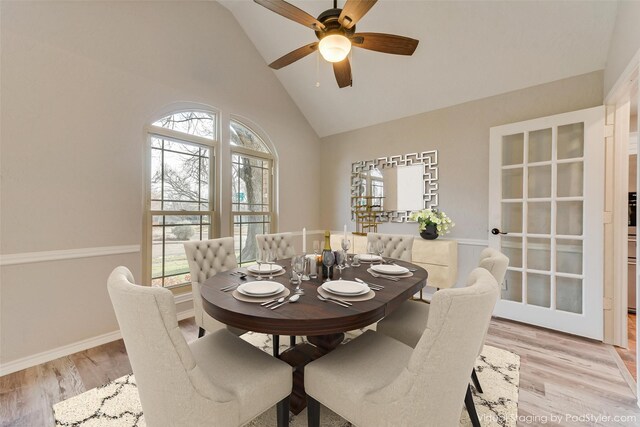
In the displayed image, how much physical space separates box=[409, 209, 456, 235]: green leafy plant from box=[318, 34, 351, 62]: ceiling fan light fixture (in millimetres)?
2210

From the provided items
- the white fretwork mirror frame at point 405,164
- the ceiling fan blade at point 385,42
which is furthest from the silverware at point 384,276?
the white fretwork mirror frame at point 405,164

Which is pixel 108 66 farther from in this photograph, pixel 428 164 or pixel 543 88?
pixel 543 88

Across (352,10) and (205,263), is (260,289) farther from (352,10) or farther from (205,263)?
(352,10)

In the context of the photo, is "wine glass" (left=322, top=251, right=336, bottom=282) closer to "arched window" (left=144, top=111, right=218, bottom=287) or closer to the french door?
"arched window" (left=144, top=111, right=218, bottom=287)

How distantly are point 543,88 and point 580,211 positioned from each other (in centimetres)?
136

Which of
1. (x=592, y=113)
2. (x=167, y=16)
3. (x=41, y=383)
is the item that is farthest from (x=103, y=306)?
(x=592, y=113)

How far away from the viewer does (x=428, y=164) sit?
3.69 m

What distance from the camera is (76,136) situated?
2.33m

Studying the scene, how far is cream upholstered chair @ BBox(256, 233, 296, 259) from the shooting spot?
2.69 meters

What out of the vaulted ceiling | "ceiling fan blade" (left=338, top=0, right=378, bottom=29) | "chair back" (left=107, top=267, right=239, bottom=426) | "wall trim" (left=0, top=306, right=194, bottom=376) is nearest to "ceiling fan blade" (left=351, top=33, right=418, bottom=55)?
"ceiling fan blade" (left=338, top=0, right=378, bottom=29)

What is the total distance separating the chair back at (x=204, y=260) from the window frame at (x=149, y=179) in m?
0.93

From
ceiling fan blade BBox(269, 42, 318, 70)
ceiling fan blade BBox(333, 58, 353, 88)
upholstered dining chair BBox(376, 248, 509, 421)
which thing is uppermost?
ceiling fan blade BBox(269, 42, 318, 70)

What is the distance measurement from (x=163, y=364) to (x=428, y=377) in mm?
914

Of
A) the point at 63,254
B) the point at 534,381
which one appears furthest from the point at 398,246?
the point at 63,254
